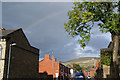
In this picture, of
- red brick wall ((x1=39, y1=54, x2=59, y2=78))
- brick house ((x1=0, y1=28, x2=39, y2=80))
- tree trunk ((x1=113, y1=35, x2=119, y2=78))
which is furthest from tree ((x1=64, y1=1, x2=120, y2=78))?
red brick wall ((x1=39, y1=54, x2=59, y2=78))

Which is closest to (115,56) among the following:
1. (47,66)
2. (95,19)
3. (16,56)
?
(95,19)

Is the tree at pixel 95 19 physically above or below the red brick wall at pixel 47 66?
above

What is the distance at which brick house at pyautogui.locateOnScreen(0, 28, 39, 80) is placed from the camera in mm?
31169

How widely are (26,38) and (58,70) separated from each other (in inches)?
1104

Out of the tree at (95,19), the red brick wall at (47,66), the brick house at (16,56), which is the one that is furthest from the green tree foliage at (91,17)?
the red brick wall at (47,66)

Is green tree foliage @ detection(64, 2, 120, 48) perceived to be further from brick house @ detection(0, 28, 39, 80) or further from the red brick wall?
the red brick wall

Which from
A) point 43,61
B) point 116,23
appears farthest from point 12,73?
point 43,61

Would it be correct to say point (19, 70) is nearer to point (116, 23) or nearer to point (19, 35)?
point (19, 35)

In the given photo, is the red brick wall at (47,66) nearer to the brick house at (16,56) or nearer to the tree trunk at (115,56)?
the brick house at (16,56)

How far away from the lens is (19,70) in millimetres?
35656

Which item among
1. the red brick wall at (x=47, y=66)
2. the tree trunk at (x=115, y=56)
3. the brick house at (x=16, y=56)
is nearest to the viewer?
the tree trunk at (x=115, y=56)

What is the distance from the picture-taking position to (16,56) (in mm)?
34562

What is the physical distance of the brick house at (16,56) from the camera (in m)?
31.2

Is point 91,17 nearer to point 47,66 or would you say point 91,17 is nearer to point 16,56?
point 16,56
